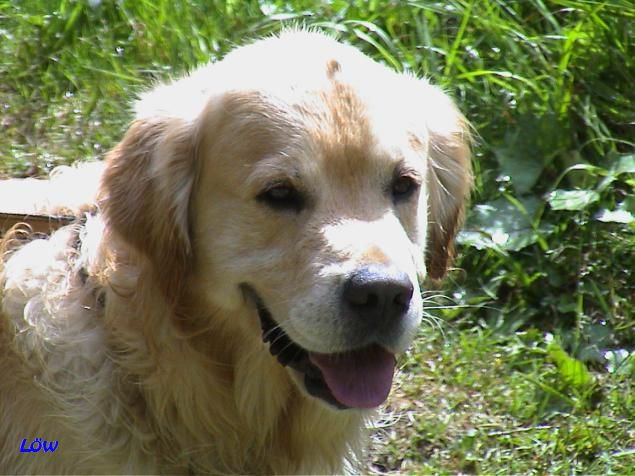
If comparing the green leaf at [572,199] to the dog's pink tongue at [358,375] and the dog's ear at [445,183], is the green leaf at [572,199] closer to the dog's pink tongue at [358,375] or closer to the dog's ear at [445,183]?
the dog's ear at [445,183]

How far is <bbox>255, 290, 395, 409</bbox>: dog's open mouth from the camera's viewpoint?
357cm

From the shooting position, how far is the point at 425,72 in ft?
18.5

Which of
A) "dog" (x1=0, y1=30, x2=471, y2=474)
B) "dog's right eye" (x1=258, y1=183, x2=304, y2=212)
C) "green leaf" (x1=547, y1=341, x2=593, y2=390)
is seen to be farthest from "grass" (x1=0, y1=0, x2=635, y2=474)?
"dog's right eye" (x1=258, y1=183, x2=304, y2=212)

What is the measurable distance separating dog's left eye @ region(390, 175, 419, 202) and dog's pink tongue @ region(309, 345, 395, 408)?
1.61 feet

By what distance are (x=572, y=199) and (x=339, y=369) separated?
2193 millimetres

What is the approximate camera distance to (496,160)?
18.6 ft

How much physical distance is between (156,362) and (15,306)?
58cm

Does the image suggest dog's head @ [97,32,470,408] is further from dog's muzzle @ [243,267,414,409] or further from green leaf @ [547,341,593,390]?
green leaf @ [547,341,593,390]

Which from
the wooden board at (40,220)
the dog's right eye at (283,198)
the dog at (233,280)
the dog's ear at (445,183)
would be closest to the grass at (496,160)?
the dog's ear at (445,183)

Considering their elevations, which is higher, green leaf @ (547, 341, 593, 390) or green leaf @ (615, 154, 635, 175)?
green leaf @ (615, 154, 635, 175)

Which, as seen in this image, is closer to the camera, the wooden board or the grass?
the wooden board

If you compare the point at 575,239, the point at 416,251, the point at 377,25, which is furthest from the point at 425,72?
the point at 416,251

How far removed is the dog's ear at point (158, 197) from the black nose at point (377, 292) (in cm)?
64

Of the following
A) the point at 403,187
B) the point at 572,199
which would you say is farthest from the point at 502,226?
the point at 403,187
